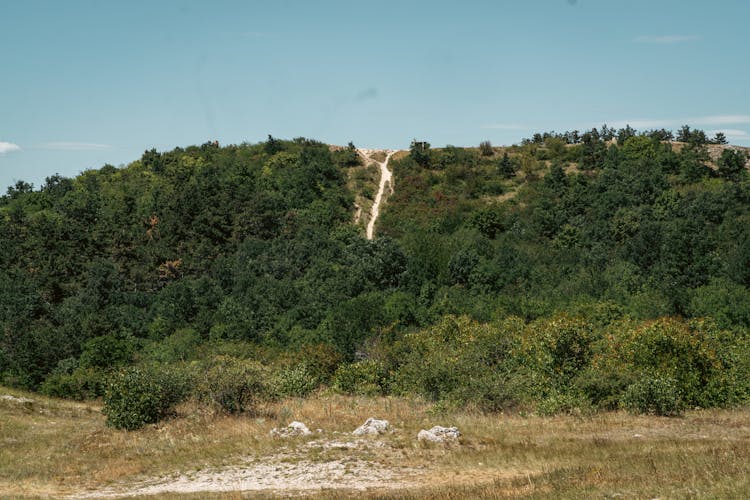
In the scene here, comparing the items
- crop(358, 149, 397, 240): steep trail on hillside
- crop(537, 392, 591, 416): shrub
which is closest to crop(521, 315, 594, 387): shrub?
Answer: crop(537, 392, 591, 416): shrub

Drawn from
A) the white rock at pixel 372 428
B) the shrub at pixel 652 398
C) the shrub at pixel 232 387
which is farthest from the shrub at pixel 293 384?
the shrub at pixel 652 398

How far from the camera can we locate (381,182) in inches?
4719

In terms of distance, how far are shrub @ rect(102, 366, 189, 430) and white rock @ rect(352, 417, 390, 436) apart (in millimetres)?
10227

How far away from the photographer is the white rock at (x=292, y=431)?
27.2 m

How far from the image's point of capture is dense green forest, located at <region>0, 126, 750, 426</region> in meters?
38.1

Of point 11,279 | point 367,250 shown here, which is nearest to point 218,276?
point 367,250

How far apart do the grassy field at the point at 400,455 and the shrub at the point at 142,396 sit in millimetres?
773

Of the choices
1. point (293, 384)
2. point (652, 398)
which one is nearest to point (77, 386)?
point (293, 384)

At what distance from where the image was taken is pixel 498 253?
89188 millimetres

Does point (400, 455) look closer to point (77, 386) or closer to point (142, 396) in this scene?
point (142, 396)

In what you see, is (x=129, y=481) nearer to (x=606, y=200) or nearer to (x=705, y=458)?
(x=705, y=458)

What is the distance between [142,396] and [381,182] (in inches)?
3575

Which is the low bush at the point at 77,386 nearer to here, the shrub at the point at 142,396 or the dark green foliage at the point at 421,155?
the shrub at the point at 142,396

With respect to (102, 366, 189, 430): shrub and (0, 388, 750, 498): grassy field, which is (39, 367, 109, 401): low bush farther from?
(102, 366, 189, 430): shrub
